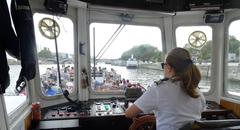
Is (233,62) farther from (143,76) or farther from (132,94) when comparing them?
(132,94)

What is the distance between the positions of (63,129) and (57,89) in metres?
0.80

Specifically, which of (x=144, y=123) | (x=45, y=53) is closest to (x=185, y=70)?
(x=144, y=123)

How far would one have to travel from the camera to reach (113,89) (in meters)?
3.38

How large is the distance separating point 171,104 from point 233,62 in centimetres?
217

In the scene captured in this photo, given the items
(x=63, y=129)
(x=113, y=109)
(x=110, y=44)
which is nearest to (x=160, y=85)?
(x=63, y=129)

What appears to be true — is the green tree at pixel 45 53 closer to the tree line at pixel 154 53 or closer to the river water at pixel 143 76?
the river water at pixel 143 76

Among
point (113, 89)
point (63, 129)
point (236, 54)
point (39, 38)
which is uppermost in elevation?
point (39, 38)

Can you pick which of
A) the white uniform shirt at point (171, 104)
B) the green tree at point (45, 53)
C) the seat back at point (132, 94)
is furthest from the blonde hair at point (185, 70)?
the green tree at point (45, 53)

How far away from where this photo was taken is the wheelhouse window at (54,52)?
264cm

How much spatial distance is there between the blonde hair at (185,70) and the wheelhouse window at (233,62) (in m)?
1.96

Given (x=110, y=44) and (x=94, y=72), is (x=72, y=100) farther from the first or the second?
(x=110, y=44)

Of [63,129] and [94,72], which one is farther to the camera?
[94,72]

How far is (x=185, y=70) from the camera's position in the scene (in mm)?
1625

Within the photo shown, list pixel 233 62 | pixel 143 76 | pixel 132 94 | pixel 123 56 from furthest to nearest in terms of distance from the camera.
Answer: pixel 143 76 < pixel 123 56 < pixel 233 62 < pixel 132 94
